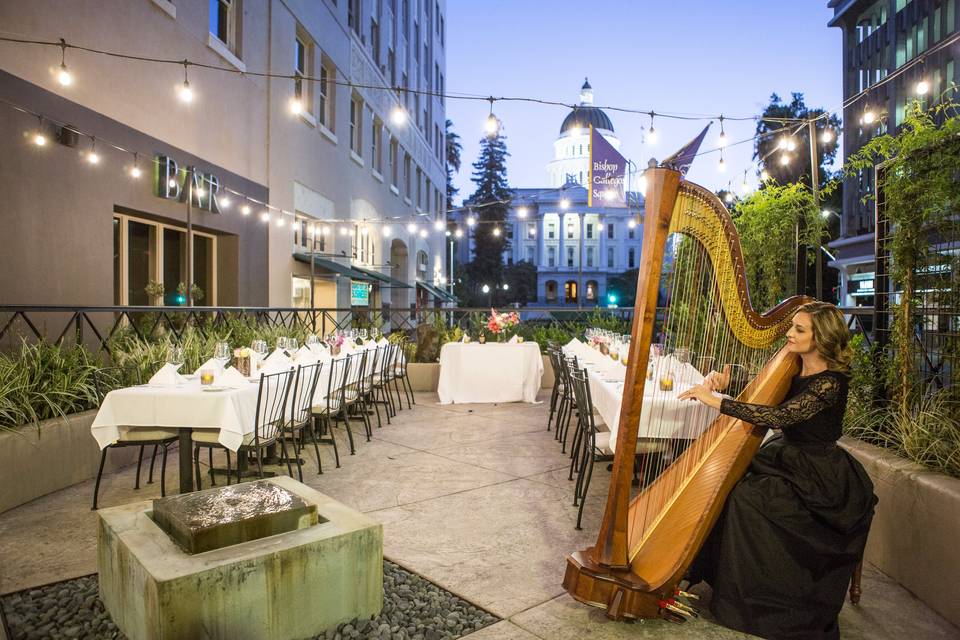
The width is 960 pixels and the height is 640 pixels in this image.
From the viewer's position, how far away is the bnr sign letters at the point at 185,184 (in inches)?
359

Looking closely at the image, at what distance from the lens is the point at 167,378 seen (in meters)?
4.54

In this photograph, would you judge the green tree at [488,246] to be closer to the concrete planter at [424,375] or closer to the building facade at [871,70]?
the building facade at [871,70]

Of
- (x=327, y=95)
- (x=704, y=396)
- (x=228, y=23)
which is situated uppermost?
(x=327, y=95)

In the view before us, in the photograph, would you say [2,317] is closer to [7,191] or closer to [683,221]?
[7,191]

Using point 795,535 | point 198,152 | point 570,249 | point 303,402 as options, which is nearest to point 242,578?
point 795,535

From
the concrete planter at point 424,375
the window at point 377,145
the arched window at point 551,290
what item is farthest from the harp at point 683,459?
the arched window at point 551,290

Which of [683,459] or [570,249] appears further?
[570,249]

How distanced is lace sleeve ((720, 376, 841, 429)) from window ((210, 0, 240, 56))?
10893mm

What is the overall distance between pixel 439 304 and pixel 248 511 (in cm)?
2996

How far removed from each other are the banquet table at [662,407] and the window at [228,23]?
30.5 ft

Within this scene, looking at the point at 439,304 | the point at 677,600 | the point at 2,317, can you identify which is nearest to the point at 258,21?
the point at 2,317

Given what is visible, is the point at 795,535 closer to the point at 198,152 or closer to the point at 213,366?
the point at 213,366

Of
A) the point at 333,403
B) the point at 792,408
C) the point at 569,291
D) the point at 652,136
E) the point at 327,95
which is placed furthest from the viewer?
the point at 569,291

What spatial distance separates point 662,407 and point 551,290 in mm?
65537
